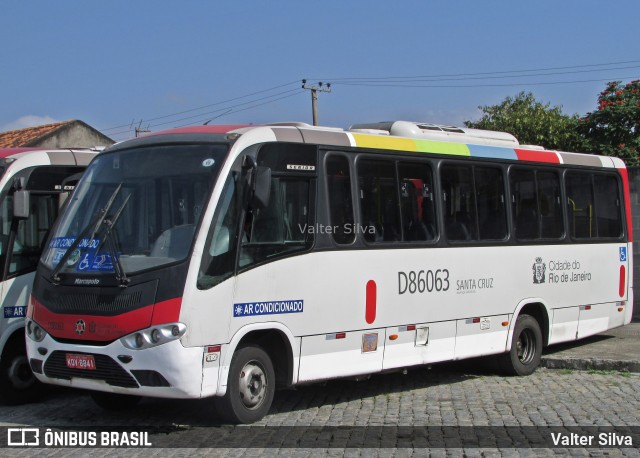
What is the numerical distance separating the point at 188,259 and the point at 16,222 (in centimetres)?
300

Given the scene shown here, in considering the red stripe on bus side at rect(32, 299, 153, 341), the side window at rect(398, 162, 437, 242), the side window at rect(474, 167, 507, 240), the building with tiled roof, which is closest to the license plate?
the red stripe on bus side at rect(32, 299, 153, 341)

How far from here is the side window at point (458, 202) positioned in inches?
430

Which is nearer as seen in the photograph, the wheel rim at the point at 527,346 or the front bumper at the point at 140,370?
the front bumper at the point at 140,370

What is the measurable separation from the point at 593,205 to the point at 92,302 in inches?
328

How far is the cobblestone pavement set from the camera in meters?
7.70

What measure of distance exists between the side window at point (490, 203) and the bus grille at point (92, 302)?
200 inches

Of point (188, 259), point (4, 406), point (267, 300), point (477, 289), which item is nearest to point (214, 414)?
point (267, 300)

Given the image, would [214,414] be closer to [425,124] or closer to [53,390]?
[53,390]

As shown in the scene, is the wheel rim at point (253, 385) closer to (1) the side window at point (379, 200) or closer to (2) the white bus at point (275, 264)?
(2) the white bus at point (275, 264)

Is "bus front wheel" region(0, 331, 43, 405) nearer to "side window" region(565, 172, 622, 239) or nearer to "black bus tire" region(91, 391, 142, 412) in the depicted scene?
"black bus tire" region(91, 391, 142, 412)

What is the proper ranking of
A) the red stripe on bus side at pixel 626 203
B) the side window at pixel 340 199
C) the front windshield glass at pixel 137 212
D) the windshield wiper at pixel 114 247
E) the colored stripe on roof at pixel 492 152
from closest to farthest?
the windshield wiper at pixel 114 247 → the front windshield glass at pixel 137 212 → the side window at pixel 340 199 → the colored stripe on roof at pixel 492 152 → the red stripe on bus side at pixel 626 203

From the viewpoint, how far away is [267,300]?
28.3ft

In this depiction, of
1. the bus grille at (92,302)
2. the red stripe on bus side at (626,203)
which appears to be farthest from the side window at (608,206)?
the bus grille at (92,302)

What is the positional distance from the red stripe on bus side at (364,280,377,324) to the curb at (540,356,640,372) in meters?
3.92
